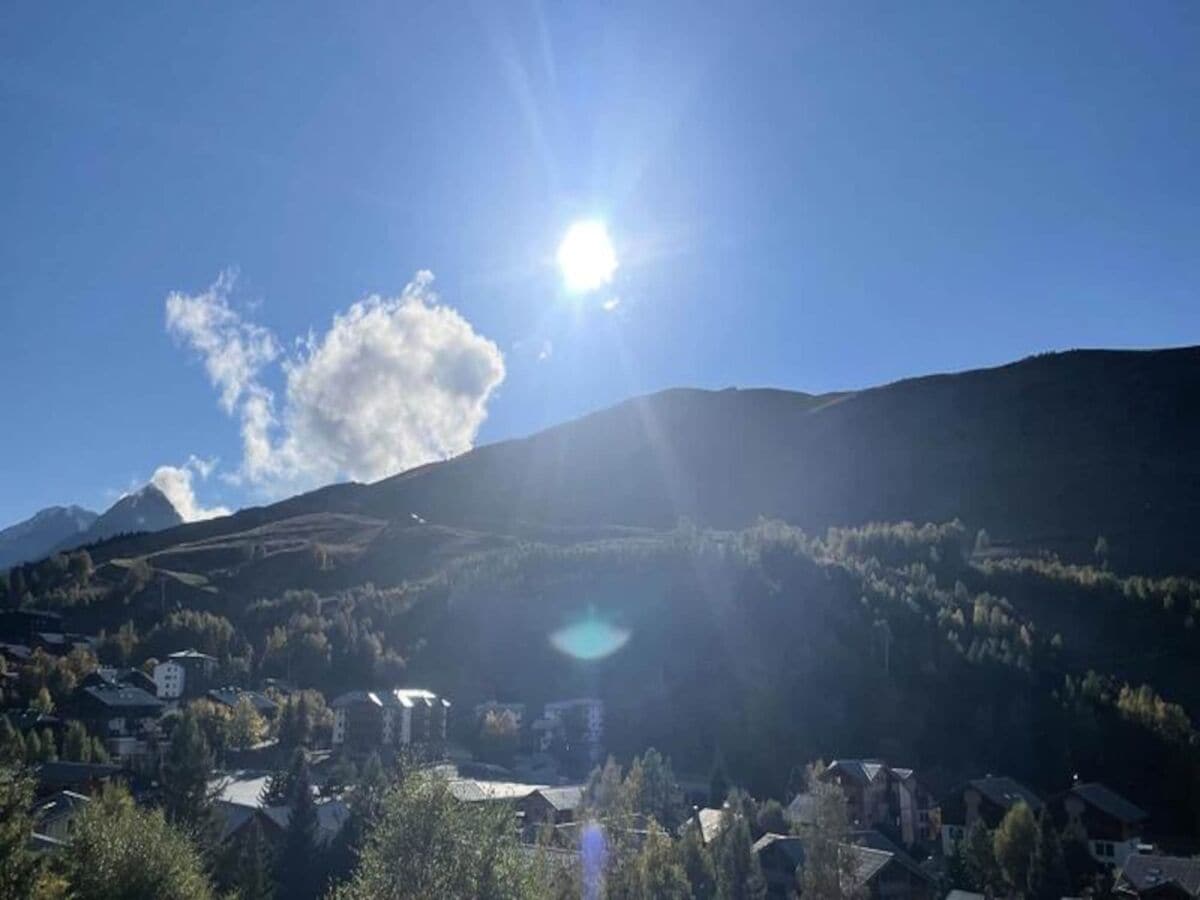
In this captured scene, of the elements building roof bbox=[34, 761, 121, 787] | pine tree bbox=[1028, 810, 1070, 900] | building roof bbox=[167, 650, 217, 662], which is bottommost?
pine tree bbox=[1028, 810, 1070, 900]

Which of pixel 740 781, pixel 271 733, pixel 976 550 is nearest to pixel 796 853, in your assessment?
pixel 740 781

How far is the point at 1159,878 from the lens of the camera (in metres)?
47.3

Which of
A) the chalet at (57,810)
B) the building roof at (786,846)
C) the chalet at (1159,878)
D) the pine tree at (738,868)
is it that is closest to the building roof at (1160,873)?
the chalet at (1159,878)

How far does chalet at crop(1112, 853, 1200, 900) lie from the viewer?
151ft

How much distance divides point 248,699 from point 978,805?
2766 inches

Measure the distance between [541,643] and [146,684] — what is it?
48.8m

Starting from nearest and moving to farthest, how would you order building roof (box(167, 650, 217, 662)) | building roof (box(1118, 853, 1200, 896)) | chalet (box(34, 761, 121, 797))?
building roof (box(1118, 853, 1200, 896)) < chalet (box(34, 761, 121, 797)) < building roof (box(167, 650, 217, 662))

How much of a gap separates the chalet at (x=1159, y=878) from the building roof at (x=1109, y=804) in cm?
2000

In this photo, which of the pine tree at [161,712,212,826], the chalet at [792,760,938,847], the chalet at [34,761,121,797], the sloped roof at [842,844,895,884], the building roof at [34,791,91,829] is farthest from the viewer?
the chalet at [792,760,938,847]

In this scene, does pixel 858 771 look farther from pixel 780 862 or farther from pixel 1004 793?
pixel 780 862

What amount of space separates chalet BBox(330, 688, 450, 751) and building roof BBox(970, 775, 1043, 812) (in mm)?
51645

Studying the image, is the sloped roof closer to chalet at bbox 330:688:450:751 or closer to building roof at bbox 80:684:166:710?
chalet at bbox 330:688:450:751

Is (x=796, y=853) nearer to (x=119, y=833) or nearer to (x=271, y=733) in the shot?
(x=119, y=833)

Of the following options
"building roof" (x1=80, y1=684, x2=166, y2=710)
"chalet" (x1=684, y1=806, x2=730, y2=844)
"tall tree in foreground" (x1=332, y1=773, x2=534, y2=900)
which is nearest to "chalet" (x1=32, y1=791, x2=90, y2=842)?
"chalet" (x1=684, y1=806, x2=730, y2=844)
